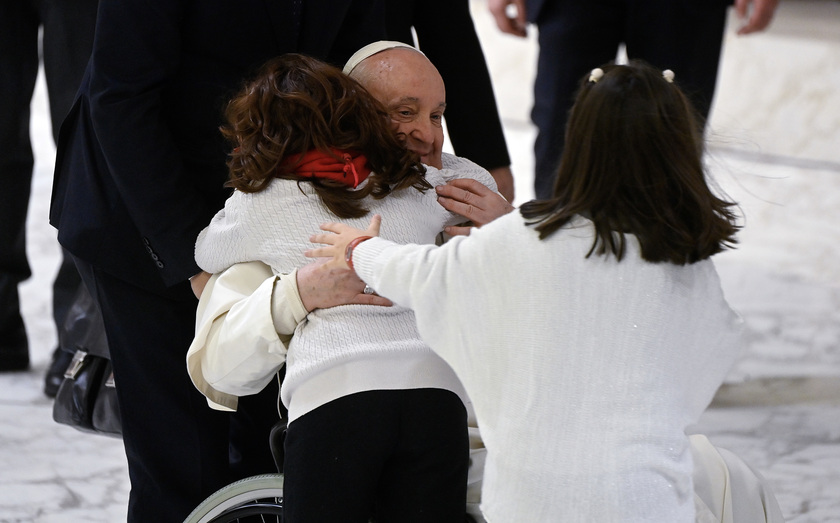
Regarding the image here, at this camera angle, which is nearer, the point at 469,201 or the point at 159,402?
the point at 469,201

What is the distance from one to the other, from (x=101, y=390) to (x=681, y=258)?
1.42m

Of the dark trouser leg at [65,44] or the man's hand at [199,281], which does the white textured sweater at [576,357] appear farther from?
the dark trouser leg at [65,44]

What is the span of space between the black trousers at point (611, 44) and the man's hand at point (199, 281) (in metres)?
1.31

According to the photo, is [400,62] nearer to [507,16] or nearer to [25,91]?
[507,16]

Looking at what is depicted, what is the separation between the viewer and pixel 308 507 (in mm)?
1506

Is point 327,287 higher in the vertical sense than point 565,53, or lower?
higher

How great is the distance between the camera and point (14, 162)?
3.31 meters

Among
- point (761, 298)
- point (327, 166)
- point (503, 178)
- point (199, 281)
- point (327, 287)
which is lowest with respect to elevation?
point (761, 298)

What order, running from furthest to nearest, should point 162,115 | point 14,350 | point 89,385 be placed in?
point 14,350 < point 89,385 < point 162,115

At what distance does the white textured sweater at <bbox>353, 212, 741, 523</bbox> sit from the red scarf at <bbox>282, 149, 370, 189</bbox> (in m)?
0.28

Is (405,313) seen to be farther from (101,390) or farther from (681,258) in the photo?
(101,390)

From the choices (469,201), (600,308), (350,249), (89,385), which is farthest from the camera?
(89,385)

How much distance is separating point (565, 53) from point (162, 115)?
154 cm

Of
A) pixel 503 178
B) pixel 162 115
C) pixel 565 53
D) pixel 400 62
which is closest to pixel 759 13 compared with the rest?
pixel 565 53
